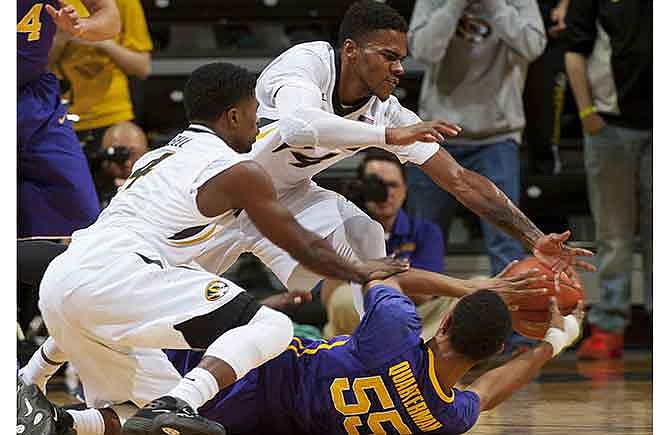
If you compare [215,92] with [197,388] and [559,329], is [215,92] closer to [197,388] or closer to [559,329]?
[197,388]

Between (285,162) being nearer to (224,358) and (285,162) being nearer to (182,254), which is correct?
(182,254)

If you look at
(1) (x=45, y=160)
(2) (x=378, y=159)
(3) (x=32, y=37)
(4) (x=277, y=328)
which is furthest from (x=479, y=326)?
(2) (x=378, y=159)

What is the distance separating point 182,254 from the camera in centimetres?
328

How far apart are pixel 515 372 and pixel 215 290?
3.26ft

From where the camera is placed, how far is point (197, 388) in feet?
9.51

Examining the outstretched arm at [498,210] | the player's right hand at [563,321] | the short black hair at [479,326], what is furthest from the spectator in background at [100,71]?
the short black hair at [479,326]

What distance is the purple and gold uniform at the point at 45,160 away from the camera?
419 centimetres

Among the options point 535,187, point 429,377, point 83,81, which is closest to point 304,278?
point 429,377

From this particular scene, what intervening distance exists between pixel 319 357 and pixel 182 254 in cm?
47

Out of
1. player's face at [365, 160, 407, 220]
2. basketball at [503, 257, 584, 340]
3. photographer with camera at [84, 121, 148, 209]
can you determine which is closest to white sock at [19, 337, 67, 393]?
basketball at [503, 257, 584, 340]

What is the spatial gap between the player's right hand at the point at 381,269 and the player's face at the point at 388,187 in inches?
→ 97.1

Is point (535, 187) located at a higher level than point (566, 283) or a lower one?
lower

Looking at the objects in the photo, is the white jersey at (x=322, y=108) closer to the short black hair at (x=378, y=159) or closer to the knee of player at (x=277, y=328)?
the knee of player at (x=277, y=328)

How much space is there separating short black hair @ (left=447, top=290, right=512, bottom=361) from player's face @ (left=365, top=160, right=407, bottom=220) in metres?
2.25
